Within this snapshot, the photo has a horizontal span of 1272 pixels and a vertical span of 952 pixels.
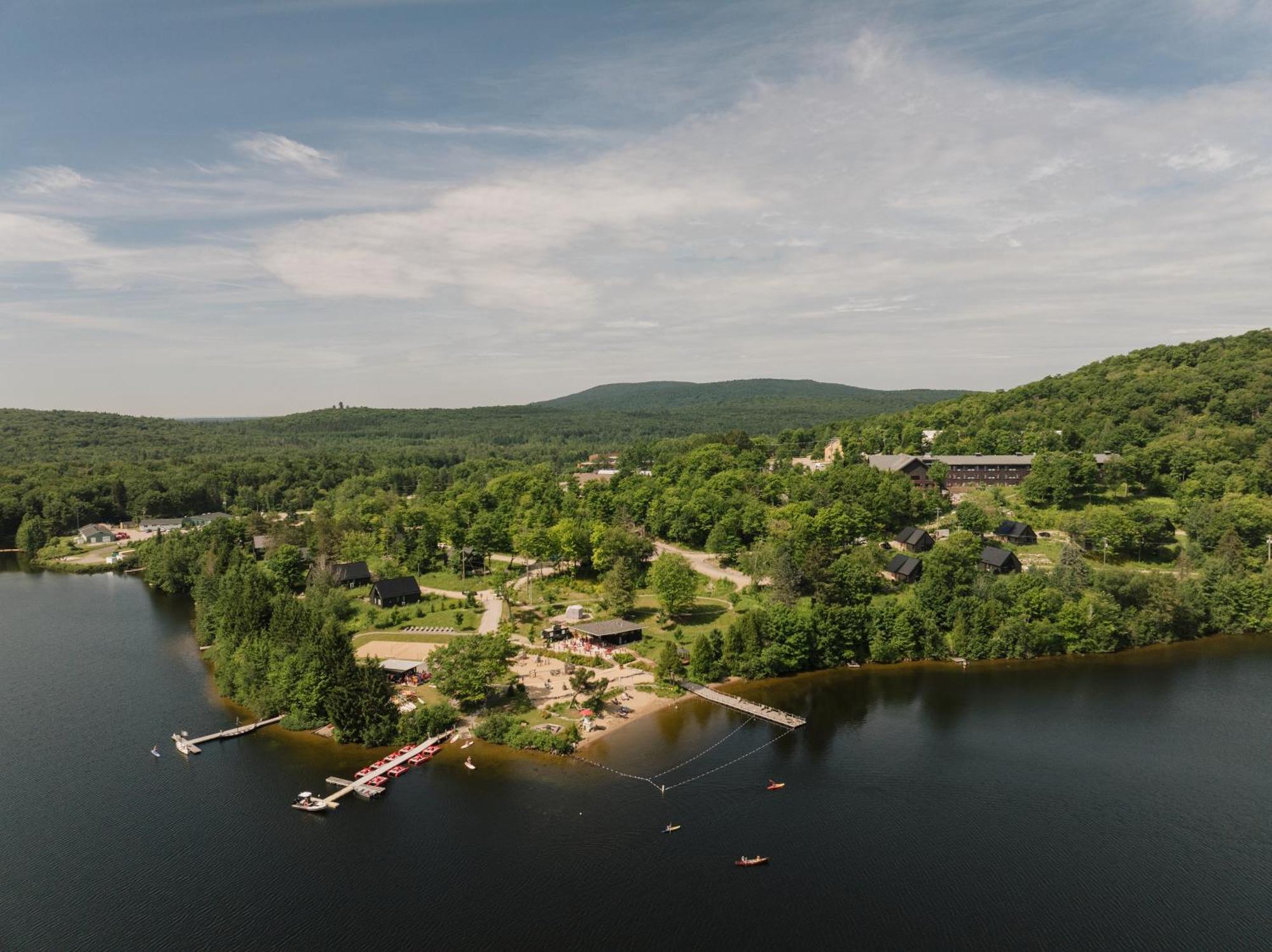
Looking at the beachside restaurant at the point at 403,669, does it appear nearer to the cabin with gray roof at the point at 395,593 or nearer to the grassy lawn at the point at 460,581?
the cabin with gray roof at the point at 395,593


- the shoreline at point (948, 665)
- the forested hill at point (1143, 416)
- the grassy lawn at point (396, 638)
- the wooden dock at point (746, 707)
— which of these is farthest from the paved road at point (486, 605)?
the forested hill at point (1143, 416)

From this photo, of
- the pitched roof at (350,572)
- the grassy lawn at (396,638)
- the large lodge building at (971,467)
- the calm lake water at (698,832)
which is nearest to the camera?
the calm lake water at (698,832)

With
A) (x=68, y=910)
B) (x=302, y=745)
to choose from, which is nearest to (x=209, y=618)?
(x=302, y=745)

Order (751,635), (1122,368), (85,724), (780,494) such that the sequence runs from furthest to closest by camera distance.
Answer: (1122,368)
(780,494)
(751,635)
(85,724)

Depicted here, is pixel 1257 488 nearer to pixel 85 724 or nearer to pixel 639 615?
pixel 639 615

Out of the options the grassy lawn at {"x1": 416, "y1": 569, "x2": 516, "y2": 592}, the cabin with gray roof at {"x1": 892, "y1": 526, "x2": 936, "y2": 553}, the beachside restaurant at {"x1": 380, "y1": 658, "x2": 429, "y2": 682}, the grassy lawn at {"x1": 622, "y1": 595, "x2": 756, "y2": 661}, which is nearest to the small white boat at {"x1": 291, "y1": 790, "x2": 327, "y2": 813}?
the beachside restaurant at {"x1": 380, "y1": 658, "x2": 429, "y2": 682}
